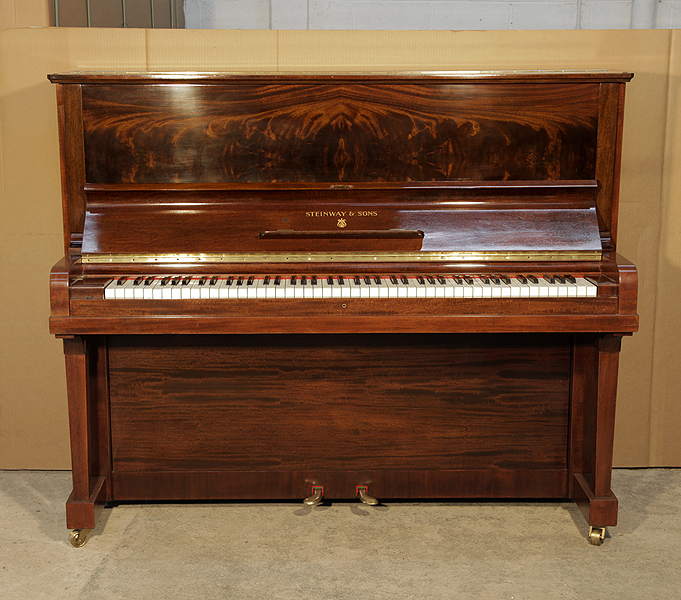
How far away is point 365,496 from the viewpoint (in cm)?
270

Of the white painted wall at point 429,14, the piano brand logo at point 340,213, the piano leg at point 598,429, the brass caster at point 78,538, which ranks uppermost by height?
the white painted wall at point 429,14

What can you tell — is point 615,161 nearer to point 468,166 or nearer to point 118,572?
point 468,166

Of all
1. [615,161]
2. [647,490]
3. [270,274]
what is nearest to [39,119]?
[270,274]

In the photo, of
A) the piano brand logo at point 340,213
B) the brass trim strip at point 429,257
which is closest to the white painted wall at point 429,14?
the piano brand logo at point 340,213

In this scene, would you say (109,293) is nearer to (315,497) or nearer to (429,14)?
(315,497)

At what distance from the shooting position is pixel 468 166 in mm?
2555

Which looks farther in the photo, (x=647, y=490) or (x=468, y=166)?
(x=647, y=490)

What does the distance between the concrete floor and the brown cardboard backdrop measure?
2.43 ft

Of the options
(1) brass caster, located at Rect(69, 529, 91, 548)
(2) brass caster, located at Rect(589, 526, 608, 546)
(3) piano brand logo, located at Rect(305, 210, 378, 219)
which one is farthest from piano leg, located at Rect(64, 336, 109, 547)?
(2) brass caster, located at Rect(589, 526, 608, 546)

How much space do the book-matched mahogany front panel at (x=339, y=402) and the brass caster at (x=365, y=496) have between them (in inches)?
3.0

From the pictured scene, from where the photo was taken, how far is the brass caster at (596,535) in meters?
2.50

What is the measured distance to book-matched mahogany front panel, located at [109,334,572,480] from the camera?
8.69 feet

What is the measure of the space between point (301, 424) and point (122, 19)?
6.94ft

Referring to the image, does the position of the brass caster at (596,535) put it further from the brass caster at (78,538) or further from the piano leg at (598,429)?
the brass caster at (78,538)
